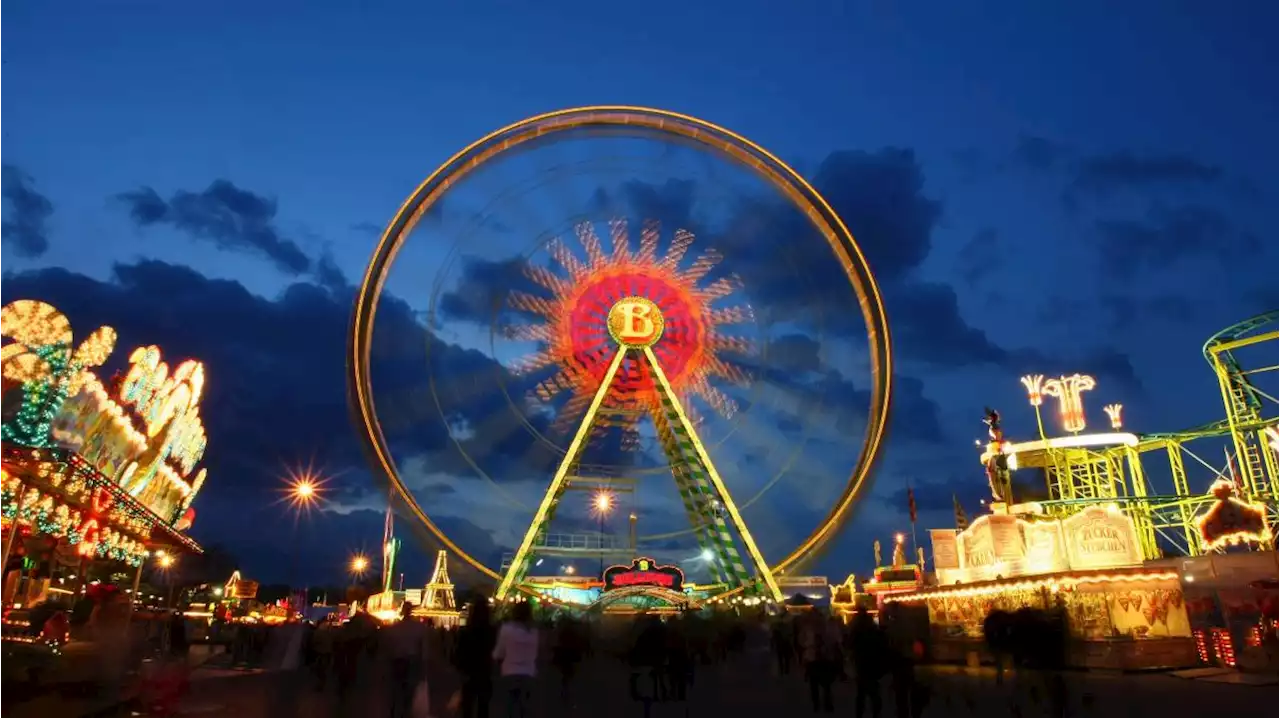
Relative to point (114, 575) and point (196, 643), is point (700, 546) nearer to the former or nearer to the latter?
point (196, 643)

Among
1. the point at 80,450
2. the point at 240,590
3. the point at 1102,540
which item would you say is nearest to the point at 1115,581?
the point at 1102,540

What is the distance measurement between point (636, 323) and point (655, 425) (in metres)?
4.45

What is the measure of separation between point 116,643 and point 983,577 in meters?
20.0

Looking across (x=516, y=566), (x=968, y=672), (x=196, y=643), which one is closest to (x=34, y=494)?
(x=196, y=643)

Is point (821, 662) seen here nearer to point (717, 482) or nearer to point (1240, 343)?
point (717, 482)

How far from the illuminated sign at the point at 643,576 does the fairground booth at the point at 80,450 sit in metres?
17.2

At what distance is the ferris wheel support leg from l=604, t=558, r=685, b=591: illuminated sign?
597 centimetres

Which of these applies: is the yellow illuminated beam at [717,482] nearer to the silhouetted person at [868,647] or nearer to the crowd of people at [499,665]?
the crowd of people at [499,665]

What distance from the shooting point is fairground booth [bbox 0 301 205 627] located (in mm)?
19656

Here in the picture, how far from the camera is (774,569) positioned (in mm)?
27812

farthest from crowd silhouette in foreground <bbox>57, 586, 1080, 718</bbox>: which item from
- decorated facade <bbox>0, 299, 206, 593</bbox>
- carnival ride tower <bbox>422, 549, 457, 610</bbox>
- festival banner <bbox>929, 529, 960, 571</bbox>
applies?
carnival ride tower <bbox>422, 549, 457, 610</bbox>

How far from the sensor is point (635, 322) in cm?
2739

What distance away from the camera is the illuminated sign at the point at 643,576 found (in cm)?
3250

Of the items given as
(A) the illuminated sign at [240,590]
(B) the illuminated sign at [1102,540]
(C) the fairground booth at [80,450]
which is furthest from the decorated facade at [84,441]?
(B) the illuminated sign at [1102,540]
